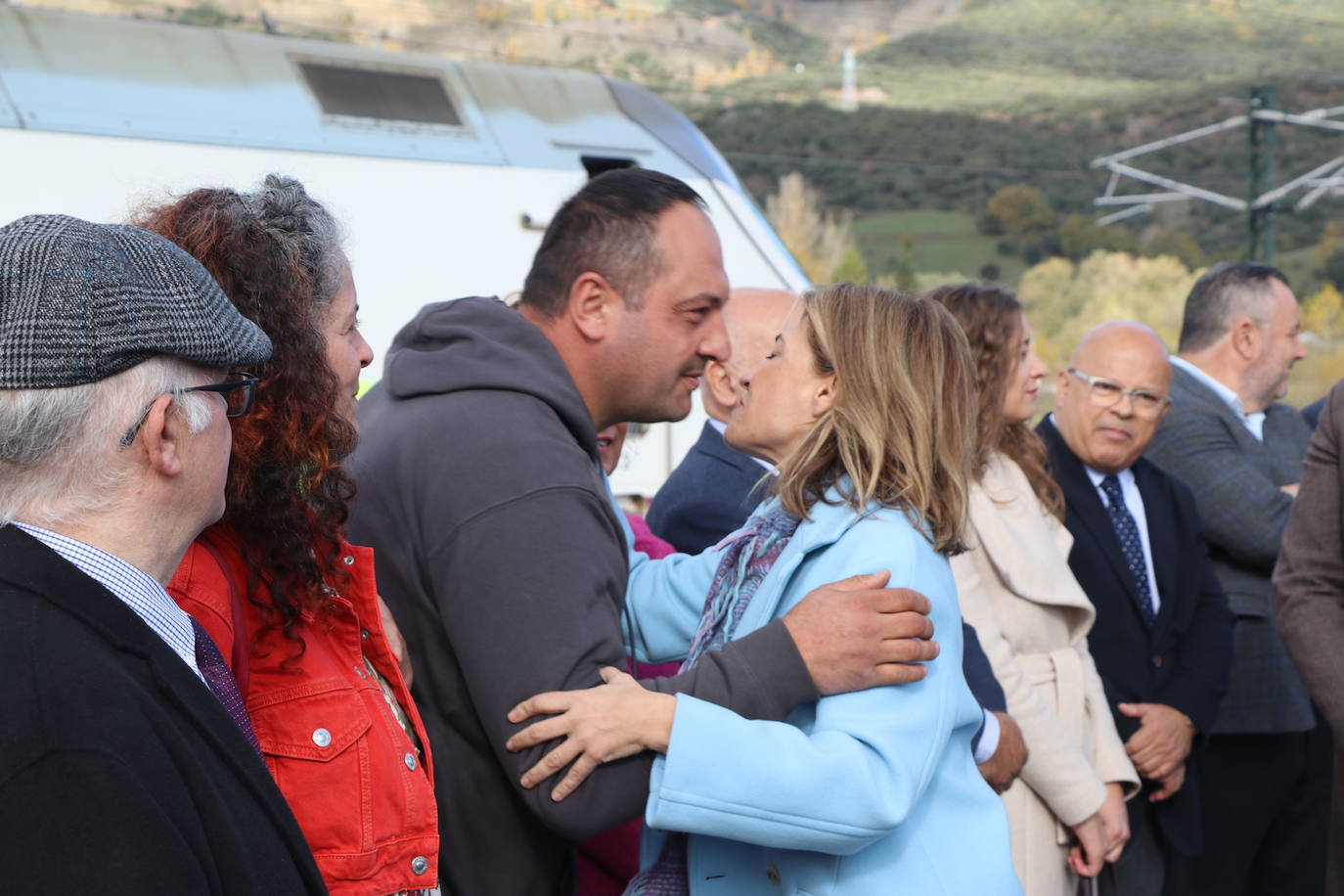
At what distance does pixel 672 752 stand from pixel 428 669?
17.5 inches

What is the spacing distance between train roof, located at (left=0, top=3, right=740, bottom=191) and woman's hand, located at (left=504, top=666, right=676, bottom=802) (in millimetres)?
5082

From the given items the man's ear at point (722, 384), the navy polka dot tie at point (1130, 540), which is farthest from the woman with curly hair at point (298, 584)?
the navy polka dot tie at point (1130, 540)

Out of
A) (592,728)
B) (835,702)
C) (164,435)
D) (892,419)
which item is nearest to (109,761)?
(164,435)

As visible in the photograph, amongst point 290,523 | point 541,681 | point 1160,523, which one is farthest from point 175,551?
point 1160,523

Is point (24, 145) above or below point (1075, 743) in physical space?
above

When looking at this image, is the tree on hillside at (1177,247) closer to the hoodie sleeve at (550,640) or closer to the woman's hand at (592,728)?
the hoodie sleeve at (550,640)

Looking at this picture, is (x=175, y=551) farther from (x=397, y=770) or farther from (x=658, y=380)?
(x=658, y=380)

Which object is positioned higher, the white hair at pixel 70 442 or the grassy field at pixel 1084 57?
the grassy field at pixel 1084 57

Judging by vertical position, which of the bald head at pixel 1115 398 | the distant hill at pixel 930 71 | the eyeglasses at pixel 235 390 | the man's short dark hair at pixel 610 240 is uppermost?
the distant hill at pixel 930 71

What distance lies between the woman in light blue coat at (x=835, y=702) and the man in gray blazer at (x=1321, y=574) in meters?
1.22

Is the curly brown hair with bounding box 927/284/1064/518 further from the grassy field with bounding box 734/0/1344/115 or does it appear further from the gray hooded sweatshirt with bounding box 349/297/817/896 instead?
the grassy field with bounding box 734/0/1344/115

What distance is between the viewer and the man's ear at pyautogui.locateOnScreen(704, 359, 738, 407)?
10.4ft

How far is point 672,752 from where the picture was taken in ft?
5.37

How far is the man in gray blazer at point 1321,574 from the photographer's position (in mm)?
2715
